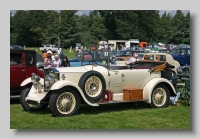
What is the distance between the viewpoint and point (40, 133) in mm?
6785

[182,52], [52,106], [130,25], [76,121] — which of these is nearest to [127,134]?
[76,121]

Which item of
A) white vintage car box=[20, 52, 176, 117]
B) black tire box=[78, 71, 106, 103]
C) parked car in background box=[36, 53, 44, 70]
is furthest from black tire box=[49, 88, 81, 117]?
parked car in background box=[36, 53, 44, 70]

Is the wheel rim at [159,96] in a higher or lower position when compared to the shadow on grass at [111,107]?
Answer: higher

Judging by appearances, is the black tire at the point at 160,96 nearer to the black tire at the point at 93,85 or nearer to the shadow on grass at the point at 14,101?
the black tire at the point at 93,85

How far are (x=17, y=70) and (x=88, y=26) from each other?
23.8 m

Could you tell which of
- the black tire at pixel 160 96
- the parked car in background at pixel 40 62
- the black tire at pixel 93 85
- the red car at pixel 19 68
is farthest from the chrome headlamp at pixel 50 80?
the parked car in background at pixel 40 62

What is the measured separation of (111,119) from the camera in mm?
8062

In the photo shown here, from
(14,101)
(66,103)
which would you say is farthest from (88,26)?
(66,103)

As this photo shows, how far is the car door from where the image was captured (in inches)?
397

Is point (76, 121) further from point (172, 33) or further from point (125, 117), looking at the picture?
point (172, 33)

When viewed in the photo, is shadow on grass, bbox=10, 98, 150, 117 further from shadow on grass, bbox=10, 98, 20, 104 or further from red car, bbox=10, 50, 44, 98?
shadow on grass, bbox=10, 98, 20, 104

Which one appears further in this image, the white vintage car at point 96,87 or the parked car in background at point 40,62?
the parked car in background at point 40,62

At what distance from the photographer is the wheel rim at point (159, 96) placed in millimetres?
9380

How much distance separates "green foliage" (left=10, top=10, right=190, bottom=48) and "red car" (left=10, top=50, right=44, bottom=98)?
445 mm
